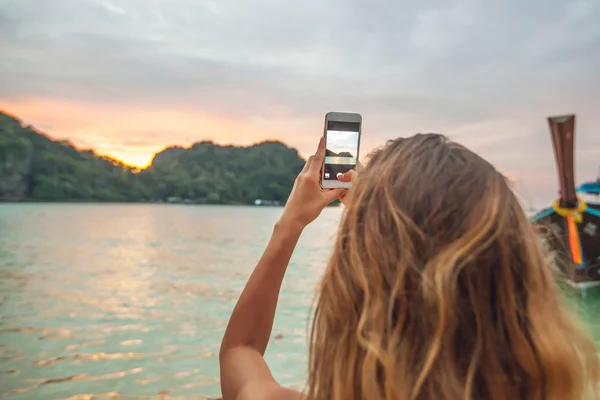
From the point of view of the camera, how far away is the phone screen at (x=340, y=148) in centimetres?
168

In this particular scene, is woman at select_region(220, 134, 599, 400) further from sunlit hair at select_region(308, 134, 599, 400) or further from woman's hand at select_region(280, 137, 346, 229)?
woman's hand at select_region(280, 137, 346, 229)

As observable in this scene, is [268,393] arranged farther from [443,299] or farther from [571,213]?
[571,213]

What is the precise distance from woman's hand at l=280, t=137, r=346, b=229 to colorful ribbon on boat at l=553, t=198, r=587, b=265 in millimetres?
11901

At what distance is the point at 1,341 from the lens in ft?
26.6

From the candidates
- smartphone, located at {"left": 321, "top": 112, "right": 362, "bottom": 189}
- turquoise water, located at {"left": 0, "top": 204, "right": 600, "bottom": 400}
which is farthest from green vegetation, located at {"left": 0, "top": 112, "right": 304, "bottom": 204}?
smartphone, located at {"left": 321, "top": 112, "right": 362, "bottom": 189}

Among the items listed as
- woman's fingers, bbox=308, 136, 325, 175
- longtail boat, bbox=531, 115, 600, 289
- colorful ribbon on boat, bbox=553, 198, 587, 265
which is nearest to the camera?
woman's fingers, bbox=308, 136, 325, 175

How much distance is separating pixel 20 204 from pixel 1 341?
120566 millimetres

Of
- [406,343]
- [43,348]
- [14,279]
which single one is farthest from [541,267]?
[14,279]

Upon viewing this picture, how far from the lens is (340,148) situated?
5.93 ft

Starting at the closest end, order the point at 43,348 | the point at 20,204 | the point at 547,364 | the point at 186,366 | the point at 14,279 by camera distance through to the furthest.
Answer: the point at 547,364 → the point at 186,366 → the point at 43,348 → the point at 14,279 → the point at 20,204

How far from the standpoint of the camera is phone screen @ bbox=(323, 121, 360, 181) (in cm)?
168

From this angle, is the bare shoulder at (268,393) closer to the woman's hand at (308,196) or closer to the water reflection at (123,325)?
the water reflection at (123,325)

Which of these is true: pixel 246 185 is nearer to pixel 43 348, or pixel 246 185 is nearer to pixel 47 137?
pixel 47 137

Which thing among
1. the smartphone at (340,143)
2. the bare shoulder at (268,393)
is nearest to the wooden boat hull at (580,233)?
the smartphone at (340,143)
